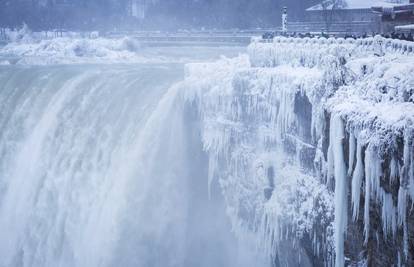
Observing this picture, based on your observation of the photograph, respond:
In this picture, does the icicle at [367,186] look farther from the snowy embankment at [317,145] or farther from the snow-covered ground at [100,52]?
the snow-covered ground at [100,52]

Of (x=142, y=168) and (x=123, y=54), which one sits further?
(x=123, y=54)

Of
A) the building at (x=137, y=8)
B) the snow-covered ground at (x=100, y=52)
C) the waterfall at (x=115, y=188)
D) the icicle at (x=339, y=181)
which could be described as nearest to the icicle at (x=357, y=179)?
the icicle at (x=339, y=181)

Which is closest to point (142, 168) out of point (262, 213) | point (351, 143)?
point (262, 213)

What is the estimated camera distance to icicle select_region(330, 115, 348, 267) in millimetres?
7504

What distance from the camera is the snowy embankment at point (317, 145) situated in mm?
6609

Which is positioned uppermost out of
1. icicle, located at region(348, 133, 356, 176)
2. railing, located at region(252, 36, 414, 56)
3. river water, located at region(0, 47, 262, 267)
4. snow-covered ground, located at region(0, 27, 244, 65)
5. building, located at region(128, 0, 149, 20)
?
building, located at region(128, 0, 149, 20)

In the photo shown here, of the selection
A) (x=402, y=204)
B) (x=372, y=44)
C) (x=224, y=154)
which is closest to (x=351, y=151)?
(x=402, y=204)

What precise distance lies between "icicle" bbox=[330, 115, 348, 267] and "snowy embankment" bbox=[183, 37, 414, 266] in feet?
0.06

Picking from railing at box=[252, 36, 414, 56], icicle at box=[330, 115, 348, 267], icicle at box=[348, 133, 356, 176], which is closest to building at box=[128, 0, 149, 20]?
railing at box=[252, 36, 414, 56]

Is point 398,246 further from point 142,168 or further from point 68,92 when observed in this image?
point 68,92

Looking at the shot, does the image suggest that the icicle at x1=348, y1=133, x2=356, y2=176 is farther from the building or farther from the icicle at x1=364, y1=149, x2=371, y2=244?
the building

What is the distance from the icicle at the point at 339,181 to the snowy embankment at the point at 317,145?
0.06ft

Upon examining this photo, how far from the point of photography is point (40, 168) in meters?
15.5

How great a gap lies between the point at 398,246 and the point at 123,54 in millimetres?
27086
